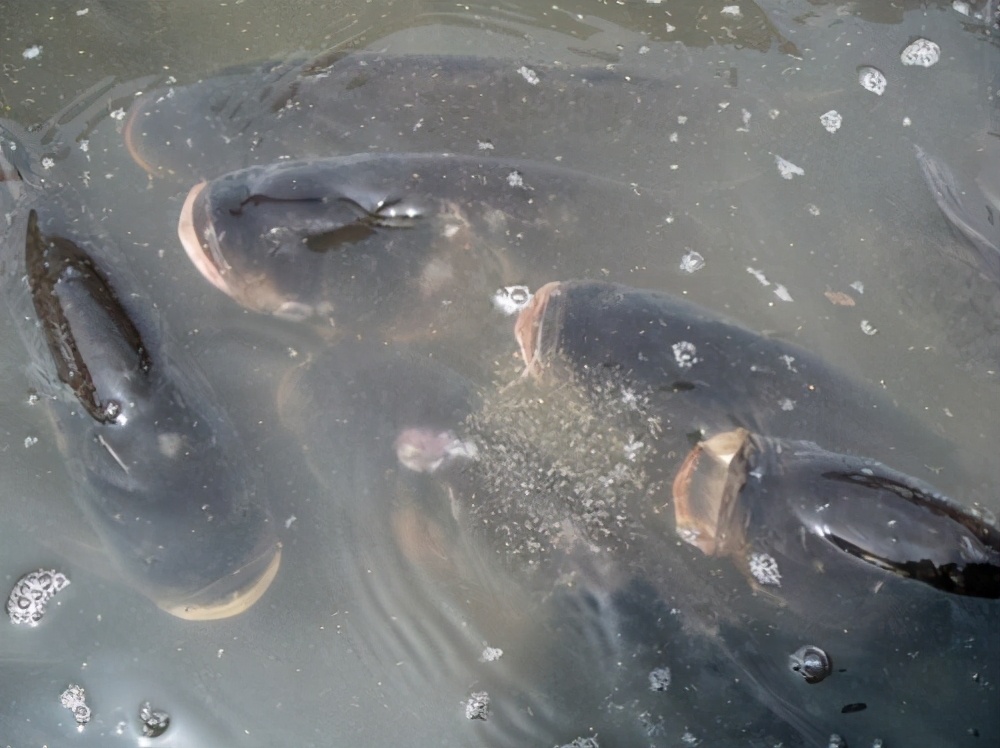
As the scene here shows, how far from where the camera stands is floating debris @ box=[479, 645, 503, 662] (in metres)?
3.44

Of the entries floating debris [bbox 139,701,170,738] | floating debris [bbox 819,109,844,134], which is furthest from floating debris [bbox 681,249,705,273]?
floating debris [bbox 139,701,170,738]

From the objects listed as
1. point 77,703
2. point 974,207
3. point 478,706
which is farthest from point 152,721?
point 974,207

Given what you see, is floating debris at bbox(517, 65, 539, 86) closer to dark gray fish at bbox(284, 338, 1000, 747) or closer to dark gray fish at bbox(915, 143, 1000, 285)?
dark gray fish at bbox(284, 338, 1000, 747)

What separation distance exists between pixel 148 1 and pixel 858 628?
4578 mm

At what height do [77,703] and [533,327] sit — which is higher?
[533,327]

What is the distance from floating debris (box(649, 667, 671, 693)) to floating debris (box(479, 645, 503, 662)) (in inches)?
23.3

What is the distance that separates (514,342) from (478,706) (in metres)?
1.54

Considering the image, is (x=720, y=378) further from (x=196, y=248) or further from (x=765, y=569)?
(x=196, y=248)

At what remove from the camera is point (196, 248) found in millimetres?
3818

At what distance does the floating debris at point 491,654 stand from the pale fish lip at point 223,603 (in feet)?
2.92

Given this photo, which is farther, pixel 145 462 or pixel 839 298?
pixel 839 298

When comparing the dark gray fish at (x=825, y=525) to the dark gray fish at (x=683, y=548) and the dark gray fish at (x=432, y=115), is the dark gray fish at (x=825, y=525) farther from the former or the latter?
the dark gray fish at (x=432, y=115)

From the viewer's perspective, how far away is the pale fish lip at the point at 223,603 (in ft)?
11.0

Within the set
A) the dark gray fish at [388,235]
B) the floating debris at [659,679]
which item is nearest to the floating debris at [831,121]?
the dark gray fish at [388,235]
